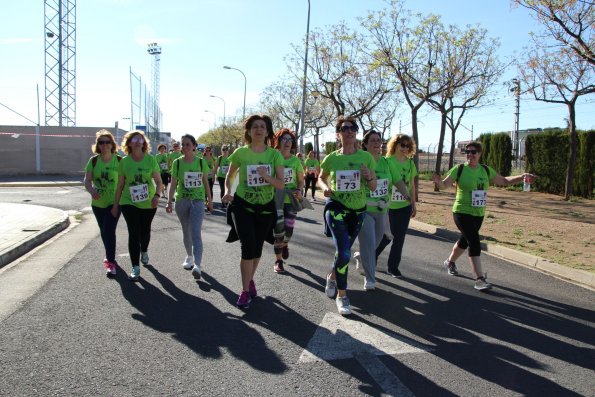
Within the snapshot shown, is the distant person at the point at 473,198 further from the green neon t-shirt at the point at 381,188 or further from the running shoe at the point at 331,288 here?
the running shoe at the point at 331,288

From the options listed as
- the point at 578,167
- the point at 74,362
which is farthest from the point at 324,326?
the point at 578,167

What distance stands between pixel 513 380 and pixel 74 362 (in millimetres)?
3101

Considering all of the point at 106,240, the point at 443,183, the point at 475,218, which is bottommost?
the point at 106,240

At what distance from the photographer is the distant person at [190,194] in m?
6.65

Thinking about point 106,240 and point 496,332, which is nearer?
point 496,332

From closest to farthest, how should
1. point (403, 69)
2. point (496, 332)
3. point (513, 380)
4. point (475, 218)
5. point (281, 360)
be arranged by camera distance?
point (513, 380) < point (281, 360) < point (496, 332) < point (475, 218) < point (403, 69)

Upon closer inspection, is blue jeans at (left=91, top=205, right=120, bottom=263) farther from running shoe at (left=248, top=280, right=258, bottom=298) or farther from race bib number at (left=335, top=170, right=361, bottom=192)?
race bib number at (left=335, top=170, right=361, bottom=192)

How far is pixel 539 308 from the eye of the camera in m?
5.48

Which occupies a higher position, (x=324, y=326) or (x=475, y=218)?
(x=475, y=218)

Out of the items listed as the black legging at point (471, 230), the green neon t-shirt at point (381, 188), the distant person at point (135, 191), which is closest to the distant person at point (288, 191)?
the green neon t-shirt at point (381, 188)

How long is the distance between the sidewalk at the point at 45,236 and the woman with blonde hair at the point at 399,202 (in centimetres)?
244

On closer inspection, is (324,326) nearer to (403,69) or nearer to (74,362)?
(74,362)

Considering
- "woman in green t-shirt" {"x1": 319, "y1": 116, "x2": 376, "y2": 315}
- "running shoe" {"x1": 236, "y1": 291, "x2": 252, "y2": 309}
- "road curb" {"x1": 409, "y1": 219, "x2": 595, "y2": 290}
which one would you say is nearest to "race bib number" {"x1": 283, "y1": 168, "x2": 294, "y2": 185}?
"woman in green t-shirt" {"x1": 319, "y1": 116, "x2": 376, "y2": 315}

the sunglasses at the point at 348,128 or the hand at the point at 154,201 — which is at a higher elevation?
the sunglasses at the point at 348,128
